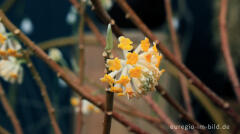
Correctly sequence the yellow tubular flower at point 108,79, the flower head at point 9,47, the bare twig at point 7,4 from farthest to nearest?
1. the bare twig at point 7,4
2. the flower head at point 9,47
3. the yellow tubular flower at point 108,79

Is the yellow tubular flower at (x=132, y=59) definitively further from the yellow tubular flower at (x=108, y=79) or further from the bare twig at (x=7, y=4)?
the bare twig at (x=7, y=4)

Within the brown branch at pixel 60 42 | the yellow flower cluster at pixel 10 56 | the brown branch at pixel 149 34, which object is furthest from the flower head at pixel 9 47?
the brown branch at pixel 60 42

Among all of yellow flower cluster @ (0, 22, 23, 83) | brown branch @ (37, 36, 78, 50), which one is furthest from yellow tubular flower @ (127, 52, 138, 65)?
brown branch @ (37, 36, 78, 50)

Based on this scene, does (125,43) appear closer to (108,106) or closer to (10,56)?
(108,106)

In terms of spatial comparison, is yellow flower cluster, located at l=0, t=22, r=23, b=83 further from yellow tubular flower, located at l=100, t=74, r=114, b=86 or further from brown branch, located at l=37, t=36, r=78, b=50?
brown branch, located at l=37, t=36, r=78, b=50

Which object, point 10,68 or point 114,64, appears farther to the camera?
point 10,68

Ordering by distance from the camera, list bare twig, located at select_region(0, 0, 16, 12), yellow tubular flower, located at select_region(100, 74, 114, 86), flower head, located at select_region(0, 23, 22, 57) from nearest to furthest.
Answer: yellow tubular flower, located at select_region(100, 74, 114, 86)
flower head, located at select_region(0, 23, 22, 57)
bare twig, located at select_region(0, 0, 16, 12)

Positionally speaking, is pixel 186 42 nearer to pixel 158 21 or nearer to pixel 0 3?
pixel 158 21

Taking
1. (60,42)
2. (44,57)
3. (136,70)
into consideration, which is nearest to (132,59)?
(136,70)
